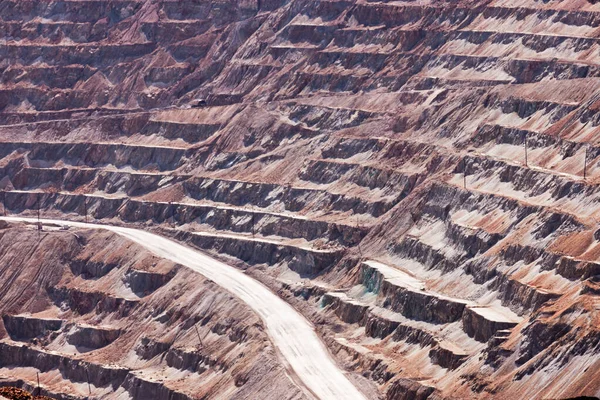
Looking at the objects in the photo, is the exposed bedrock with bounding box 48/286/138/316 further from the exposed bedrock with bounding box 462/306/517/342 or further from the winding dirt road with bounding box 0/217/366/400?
the exposed bedrock with bounding box 462/306/517/342

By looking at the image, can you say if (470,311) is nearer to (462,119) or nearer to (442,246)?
(442,246)

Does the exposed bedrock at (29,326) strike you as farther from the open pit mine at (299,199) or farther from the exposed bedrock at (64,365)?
the exposed bedrock at (64,365)

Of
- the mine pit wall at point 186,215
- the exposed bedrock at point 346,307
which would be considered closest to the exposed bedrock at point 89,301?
the mine pit wall at point 186,215

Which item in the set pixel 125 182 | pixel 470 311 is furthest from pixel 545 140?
pixel 125 182

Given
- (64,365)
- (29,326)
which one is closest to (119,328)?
(64,365)

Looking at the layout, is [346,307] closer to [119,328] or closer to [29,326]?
[119,328]

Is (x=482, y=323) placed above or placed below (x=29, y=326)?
below
